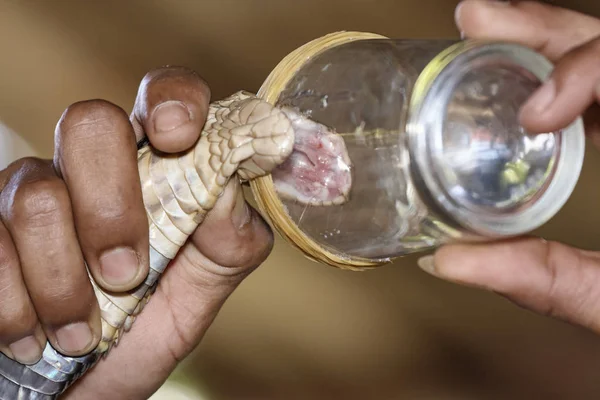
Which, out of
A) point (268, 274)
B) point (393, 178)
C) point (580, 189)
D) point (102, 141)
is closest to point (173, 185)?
point (102, 141)

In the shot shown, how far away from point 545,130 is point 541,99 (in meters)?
0.02

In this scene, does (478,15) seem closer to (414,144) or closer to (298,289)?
(414,144)

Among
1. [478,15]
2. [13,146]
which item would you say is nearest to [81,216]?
[478,15]

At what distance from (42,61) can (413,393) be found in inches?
59.1

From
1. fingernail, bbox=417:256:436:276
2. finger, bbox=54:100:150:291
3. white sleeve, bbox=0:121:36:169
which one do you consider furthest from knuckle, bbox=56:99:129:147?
white sleeve, bbox=0:121:36:169

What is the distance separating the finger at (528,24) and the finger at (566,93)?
14 centimetres

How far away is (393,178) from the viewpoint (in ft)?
1.91

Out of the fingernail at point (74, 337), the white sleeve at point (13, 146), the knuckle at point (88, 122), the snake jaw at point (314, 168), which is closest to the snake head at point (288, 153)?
the snake jaw at point (314, 168)

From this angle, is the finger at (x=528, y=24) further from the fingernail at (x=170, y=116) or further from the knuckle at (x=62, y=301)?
the knuckle at (x=62, y=301)

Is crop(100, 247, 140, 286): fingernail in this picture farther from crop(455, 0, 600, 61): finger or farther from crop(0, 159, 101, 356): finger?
crop(455, 0, 600, 61): finger

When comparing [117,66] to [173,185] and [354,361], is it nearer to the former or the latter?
[354,361]

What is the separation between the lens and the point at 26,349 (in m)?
0.71

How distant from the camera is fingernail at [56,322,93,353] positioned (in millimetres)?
700

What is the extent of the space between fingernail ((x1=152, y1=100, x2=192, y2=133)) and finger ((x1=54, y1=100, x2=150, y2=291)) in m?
0.06
